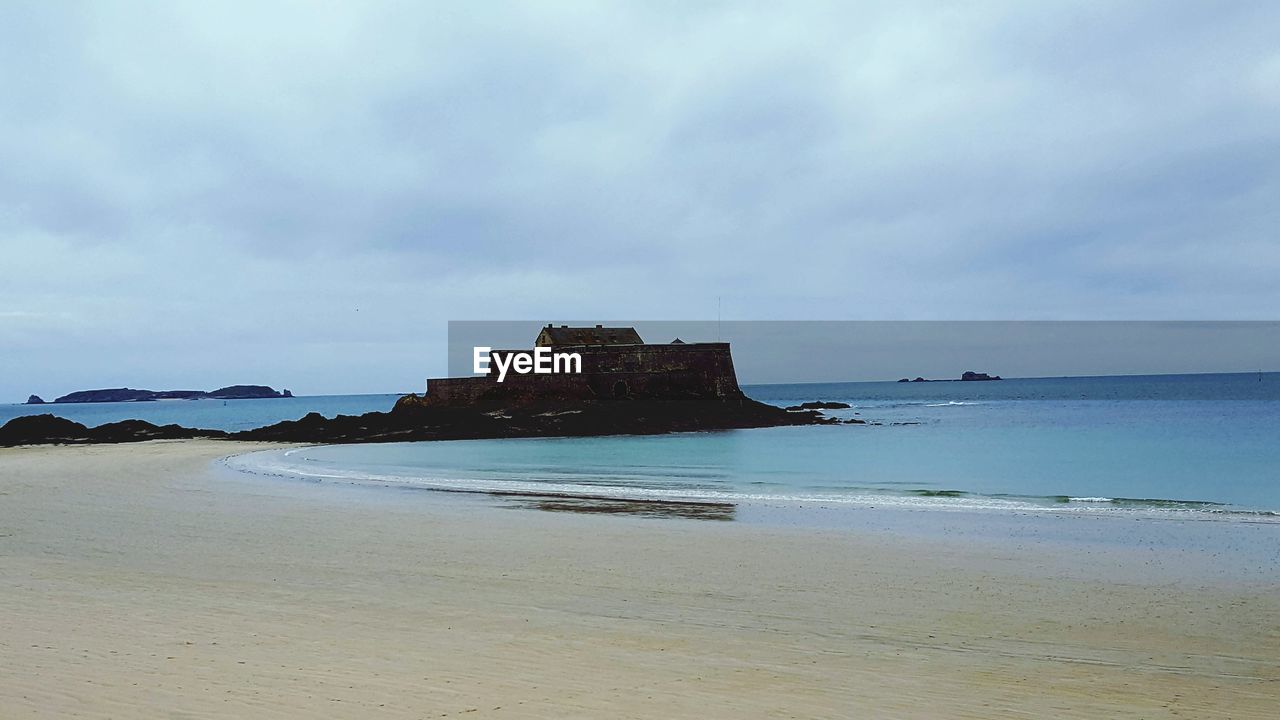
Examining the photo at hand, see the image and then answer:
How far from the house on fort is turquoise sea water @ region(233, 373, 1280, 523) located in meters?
9.73

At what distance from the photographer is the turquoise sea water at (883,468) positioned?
16.2m

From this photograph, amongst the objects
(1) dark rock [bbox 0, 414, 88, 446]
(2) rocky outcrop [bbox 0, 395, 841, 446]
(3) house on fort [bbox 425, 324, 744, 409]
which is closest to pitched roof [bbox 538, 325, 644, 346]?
(3) house on fort [bbox 425, 324, 744, 409]

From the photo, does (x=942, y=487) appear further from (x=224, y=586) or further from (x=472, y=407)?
(x=472, y=407)

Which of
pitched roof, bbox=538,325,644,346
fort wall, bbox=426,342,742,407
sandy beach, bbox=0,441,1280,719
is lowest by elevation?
sandy beach, bbox=0,441,1280,719

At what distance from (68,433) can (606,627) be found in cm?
4833

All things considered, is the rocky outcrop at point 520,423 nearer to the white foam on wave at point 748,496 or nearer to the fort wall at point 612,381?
the fort wall at point 612,381

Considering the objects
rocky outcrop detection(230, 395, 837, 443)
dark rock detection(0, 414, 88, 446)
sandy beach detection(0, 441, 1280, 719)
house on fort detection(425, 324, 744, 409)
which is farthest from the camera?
house on fort detection(425, 324, 744, 409)

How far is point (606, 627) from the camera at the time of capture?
6.83 m

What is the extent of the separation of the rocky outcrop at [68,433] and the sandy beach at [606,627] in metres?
36.3

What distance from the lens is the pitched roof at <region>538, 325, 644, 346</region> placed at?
55844mm

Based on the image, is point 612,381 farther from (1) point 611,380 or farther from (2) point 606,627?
(2) point 606,627

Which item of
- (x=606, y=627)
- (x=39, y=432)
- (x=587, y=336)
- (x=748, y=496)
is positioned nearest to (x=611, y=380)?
(x=587, y=336)


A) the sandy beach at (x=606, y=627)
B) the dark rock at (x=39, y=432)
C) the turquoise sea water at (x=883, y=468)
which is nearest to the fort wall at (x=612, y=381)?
the turquoise sea water at (x=883, y=468)

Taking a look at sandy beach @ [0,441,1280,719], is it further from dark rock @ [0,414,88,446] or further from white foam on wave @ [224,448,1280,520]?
dark rock @ [0,414,88,446]
